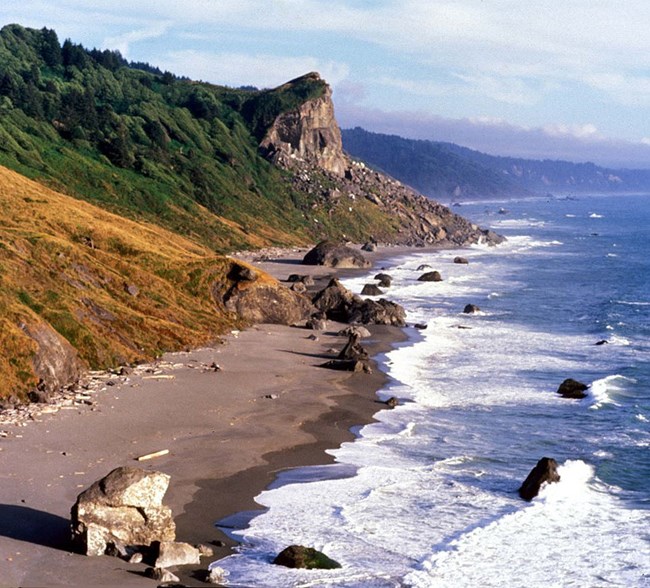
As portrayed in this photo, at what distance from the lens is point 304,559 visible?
27.0 metres

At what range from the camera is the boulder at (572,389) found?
5141 cm

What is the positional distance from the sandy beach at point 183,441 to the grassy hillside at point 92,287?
326cm

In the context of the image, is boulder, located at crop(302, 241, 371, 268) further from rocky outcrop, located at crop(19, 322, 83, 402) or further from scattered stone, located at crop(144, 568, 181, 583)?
scattered stone, located at crop(144, 568, 181, 583)

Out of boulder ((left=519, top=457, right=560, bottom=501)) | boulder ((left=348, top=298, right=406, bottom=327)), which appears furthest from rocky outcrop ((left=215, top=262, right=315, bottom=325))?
boulder ((left=519, top=457, right=560, bottom=501))

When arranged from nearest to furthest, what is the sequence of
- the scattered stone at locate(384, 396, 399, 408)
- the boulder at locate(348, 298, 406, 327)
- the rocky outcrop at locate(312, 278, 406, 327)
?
the scattered stone at locate(384, 396, 399, 408) → the boulder at locate(348, 298, 406, 327) → the rocky outcrop at locate(312, 278, 406, 327)

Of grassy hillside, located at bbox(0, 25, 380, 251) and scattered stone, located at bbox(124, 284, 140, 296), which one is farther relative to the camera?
grassy hillside, located at bbox(0, 25, 380, 251)

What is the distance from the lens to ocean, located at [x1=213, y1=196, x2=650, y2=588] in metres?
27.6

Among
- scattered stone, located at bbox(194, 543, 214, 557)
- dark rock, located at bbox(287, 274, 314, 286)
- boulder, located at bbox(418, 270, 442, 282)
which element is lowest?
scattered stone, located at bbox(194, 543, 214, 557)

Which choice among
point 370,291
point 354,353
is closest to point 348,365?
point 354,353

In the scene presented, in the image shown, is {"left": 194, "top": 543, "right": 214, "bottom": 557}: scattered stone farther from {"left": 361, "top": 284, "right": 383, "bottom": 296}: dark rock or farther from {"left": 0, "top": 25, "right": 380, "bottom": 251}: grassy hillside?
{"left": 0, "top": 25, "right": 380, "bottom": 251}: grassy hillside

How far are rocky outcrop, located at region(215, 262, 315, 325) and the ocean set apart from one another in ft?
33.6

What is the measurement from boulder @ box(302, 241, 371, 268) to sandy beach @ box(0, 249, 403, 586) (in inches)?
2443

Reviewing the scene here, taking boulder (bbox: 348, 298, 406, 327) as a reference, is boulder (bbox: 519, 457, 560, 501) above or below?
below

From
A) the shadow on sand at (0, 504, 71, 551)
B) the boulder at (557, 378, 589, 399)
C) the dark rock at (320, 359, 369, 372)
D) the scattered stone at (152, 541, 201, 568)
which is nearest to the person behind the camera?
the scattered stone at (152, 541, 201, 568)
